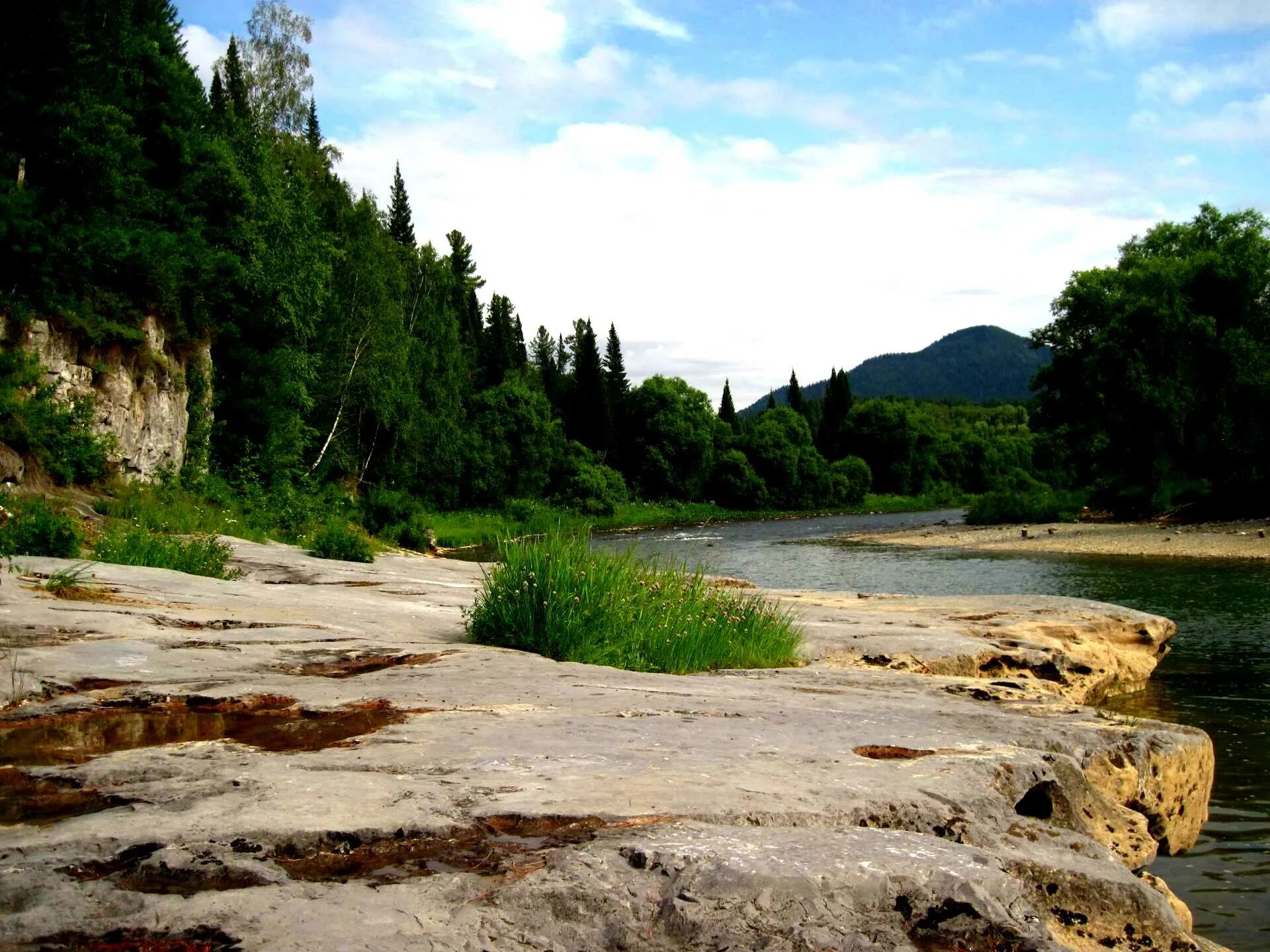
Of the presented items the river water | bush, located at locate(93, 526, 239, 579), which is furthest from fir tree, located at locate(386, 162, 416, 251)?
bush, located at locate(93, 526, 239, 579)

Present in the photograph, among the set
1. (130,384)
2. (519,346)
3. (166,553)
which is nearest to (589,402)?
(519,346)

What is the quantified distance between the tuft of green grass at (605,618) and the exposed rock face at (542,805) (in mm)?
956

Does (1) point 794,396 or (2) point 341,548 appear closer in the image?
(2) point 341,548

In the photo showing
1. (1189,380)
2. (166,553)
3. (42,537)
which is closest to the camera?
(42,537)

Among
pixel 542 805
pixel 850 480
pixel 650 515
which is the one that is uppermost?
pixel 850 480

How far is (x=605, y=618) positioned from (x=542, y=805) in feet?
14.9

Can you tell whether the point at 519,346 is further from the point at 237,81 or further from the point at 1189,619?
the point at 1189,619

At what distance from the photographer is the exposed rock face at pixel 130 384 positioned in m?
20.8

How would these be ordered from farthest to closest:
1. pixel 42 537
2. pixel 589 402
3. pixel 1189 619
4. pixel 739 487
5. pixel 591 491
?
1. pixel 739 487
2. pixel 589 402
3. pixel 591 491
4. pixel 1189 619
5. pixel 42 537

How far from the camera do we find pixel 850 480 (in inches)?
4070

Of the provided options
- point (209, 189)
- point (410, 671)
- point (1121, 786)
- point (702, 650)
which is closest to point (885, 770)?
point (1121, 786)

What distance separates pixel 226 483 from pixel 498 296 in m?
59.6

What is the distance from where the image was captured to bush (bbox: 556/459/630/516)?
73625 mm

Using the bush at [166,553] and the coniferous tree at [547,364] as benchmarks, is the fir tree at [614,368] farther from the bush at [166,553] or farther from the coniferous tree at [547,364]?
the bush at [166,553]
